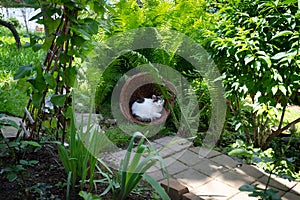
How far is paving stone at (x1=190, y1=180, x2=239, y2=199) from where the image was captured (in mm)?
1622

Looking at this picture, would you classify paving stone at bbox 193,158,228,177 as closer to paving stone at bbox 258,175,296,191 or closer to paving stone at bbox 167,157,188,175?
paving stone at bbox 167,157,188,175

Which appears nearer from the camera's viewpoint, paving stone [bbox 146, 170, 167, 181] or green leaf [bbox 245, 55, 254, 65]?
green leaf [bbox 245, 55, 254, 65]

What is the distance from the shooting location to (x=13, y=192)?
51.1 inches

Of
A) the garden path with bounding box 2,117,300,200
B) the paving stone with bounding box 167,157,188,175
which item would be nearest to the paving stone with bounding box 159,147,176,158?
the garden path with bounding box 2,117,300,200

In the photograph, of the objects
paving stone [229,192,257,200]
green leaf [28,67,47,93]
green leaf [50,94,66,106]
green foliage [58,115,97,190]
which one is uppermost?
green leaf [28,67,47,93]

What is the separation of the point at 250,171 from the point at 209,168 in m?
0.27

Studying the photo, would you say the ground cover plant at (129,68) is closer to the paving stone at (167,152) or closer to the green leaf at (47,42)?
the green leaf at (47,42)

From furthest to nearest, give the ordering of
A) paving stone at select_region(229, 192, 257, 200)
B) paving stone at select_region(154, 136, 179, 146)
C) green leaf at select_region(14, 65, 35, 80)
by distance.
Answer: paving stone at select_region(154, 136, 179, 146), paving stone at select_region(229, 192, 257, 200), green leaf at select_region(14, 65, 35, 80)

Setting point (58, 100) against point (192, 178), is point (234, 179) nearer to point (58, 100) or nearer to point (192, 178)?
point (192, 178)

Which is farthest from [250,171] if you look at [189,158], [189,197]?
[189,197]

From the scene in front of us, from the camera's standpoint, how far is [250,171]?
1.96 metres

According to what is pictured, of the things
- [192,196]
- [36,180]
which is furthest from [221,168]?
[36,180]

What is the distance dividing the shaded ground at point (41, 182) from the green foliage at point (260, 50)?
3.13ft

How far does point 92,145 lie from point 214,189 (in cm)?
82
